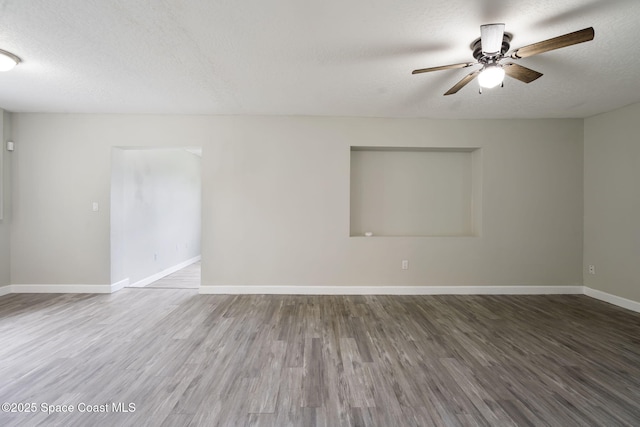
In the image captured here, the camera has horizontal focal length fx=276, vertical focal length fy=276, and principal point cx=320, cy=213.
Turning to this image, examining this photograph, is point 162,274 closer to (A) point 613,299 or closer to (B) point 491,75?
(B) point 491,75

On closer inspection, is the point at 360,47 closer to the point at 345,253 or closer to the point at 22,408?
the point at 345,253

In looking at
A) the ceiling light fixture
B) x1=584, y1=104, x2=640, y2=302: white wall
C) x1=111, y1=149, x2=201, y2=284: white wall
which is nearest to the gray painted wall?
x1=111, y1=149, x2=201, y2=284: white wall

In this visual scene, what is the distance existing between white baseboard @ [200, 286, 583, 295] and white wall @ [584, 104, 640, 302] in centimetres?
50

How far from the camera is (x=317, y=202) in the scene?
3.91 meters

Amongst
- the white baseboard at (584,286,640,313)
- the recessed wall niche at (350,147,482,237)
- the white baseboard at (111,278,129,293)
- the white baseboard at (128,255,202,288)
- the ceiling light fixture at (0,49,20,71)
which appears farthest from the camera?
the white baseboard at (128,255,202,288)

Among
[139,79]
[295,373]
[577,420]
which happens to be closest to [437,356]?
[577,420]

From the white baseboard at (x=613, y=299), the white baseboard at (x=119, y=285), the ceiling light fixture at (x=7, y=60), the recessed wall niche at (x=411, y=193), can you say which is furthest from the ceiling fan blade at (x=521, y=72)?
the white baseboard at (x=119, y=285)

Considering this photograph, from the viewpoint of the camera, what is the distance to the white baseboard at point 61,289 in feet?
12.5

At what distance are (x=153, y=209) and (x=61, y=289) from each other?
5.94 feet

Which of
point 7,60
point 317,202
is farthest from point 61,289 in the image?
point 317,202

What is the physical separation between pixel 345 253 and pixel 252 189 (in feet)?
5.24

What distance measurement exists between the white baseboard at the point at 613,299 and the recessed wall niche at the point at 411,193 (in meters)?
1.69

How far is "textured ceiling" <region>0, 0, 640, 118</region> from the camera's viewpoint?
5.86 feet

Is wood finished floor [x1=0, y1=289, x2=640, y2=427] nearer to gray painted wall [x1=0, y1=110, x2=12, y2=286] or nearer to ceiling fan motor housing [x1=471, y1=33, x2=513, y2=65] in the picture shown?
gray painted wall [x1=0, y1=110, x2=12, y2=286]
